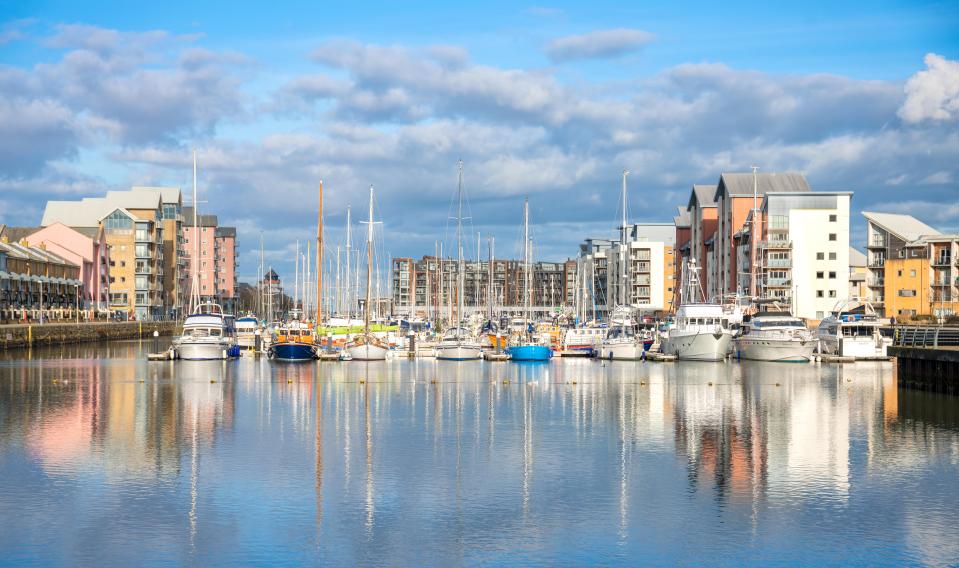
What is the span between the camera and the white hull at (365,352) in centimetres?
9344

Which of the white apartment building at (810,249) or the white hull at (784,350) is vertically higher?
the white apartment building at (810,249)

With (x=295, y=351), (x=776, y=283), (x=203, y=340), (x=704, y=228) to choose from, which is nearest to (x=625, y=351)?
(x=295, y=351)

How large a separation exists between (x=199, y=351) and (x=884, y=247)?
108 meters

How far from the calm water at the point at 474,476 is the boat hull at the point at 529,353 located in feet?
104

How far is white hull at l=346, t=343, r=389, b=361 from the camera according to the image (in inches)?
3679

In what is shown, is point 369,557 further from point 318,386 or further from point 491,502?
point 318,386

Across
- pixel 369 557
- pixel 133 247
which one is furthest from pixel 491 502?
pixel 133 247

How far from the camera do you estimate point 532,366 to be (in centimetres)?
8981

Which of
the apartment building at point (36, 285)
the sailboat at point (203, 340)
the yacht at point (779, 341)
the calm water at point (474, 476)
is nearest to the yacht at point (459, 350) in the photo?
the sailboat at point (203, 340)

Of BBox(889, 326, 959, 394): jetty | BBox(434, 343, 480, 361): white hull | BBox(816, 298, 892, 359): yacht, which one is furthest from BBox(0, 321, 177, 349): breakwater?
BBox(889, 326, 959, 394): jetty

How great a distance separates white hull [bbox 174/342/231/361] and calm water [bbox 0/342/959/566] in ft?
91.0

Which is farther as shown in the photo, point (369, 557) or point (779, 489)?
point (779, 489)

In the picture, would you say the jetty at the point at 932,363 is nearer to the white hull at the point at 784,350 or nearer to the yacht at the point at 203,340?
the white hull at the point at 784,350

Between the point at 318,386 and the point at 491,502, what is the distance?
38.2m
